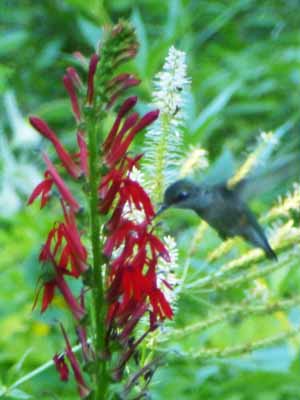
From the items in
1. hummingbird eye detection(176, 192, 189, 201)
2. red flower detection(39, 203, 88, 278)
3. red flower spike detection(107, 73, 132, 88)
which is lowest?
red flower detection(39, 203, 88, 278)

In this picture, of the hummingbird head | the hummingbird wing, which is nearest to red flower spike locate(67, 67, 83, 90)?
the hummingbird head

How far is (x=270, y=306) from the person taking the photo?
207 centimetres

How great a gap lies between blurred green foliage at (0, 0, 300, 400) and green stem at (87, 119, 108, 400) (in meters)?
0.08

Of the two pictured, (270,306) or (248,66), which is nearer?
(270,306)

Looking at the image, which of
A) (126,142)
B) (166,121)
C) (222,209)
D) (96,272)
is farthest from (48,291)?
(222,209)

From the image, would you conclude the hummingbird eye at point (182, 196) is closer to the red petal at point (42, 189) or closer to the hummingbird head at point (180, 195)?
the hummingbird head at point (180, 195)

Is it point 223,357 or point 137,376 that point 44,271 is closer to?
point 137,376

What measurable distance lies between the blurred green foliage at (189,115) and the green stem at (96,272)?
0.26 feet

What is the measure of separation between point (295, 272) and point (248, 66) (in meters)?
1.37

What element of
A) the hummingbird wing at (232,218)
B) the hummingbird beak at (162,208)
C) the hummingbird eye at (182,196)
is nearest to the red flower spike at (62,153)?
the hummingbird beak at (162,208)

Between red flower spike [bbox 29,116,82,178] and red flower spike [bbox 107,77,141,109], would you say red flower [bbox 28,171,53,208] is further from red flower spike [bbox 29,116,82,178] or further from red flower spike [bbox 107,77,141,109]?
red flower spike [bbox 107,77,141,109]

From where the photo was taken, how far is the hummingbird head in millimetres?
1911

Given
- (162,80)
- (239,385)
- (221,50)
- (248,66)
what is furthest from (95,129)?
(221,50)

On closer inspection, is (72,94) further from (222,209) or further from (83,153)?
(222,209)
